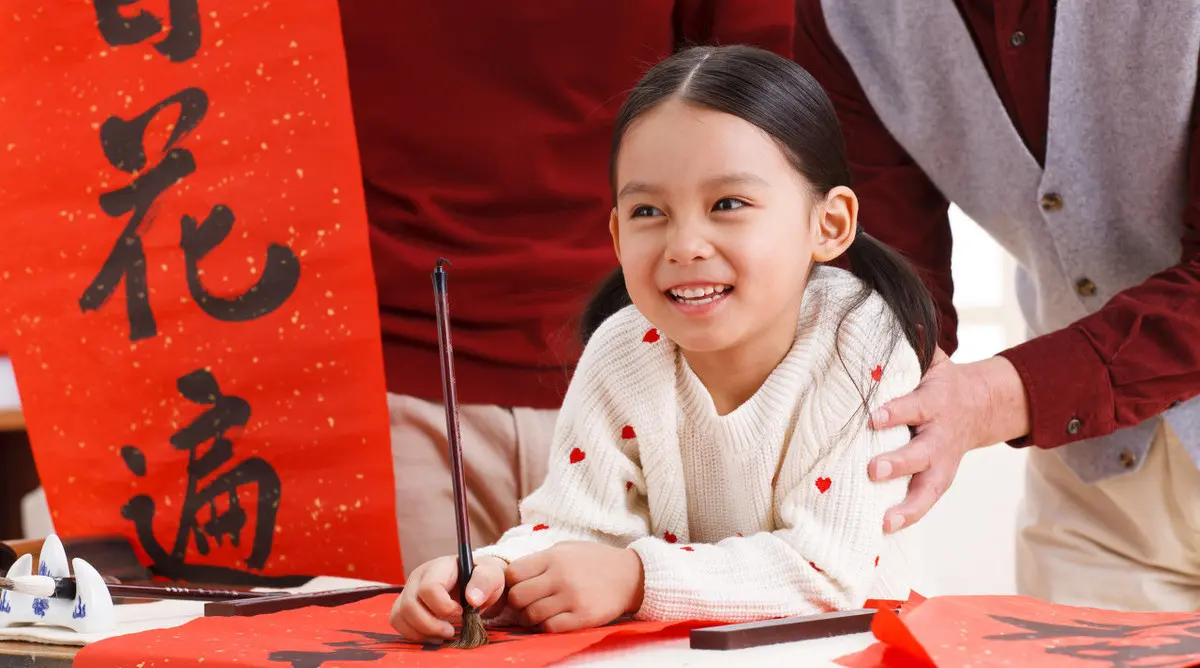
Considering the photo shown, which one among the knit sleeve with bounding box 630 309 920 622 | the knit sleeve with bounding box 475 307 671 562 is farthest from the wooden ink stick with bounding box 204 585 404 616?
the knit sleeve with bounding box 630 309 920 622

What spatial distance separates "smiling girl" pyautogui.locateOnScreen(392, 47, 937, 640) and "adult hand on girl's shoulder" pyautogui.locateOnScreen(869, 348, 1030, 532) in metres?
0.01

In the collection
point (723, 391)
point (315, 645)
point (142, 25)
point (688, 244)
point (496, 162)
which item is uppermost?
point (142, 25)

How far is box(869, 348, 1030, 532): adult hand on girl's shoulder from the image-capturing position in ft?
2.91

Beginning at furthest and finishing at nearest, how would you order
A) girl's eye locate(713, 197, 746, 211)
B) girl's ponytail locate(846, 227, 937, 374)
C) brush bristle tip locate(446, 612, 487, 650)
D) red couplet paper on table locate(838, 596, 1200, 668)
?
girl's ponytail locate(846, 227, 937, 374)
girl's eye locate(713, 197, 746, 211)
brush bristle tip locate(446, 612, 487, 650)
red couplet paper on table locate(838, 596, 1200, 668)

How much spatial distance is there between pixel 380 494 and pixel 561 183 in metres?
0.32

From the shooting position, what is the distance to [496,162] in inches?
44.0

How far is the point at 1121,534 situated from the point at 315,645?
0.90 meters

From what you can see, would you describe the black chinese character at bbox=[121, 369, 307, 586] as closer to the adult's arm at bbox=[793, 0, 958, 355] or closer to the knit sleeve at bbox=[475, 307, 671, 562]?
the knit sleeve at bbox=[475, 307, 671, 562]

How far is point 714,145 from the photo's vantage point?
0.83 metres

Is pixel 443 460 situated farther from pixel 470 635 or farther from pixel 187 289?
pixel 470 635

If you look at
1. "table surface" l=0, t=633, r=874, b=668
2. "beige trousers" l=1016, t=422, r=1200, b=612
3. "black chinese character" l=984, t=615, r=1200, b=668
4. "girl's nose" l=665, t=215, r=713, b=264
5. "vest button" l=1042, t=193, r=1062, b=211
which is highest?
"vest button" l=1042, t=193, r=1062, b=211

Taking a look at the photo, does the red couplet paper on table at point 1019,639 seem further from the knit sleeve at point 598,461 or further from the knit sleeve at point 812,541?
the knit sleeve at point 598,461

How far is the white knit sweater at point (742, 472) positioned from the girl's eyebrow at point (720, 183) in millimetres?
140

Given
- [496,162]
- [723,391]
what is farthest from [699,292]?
[496,162]
